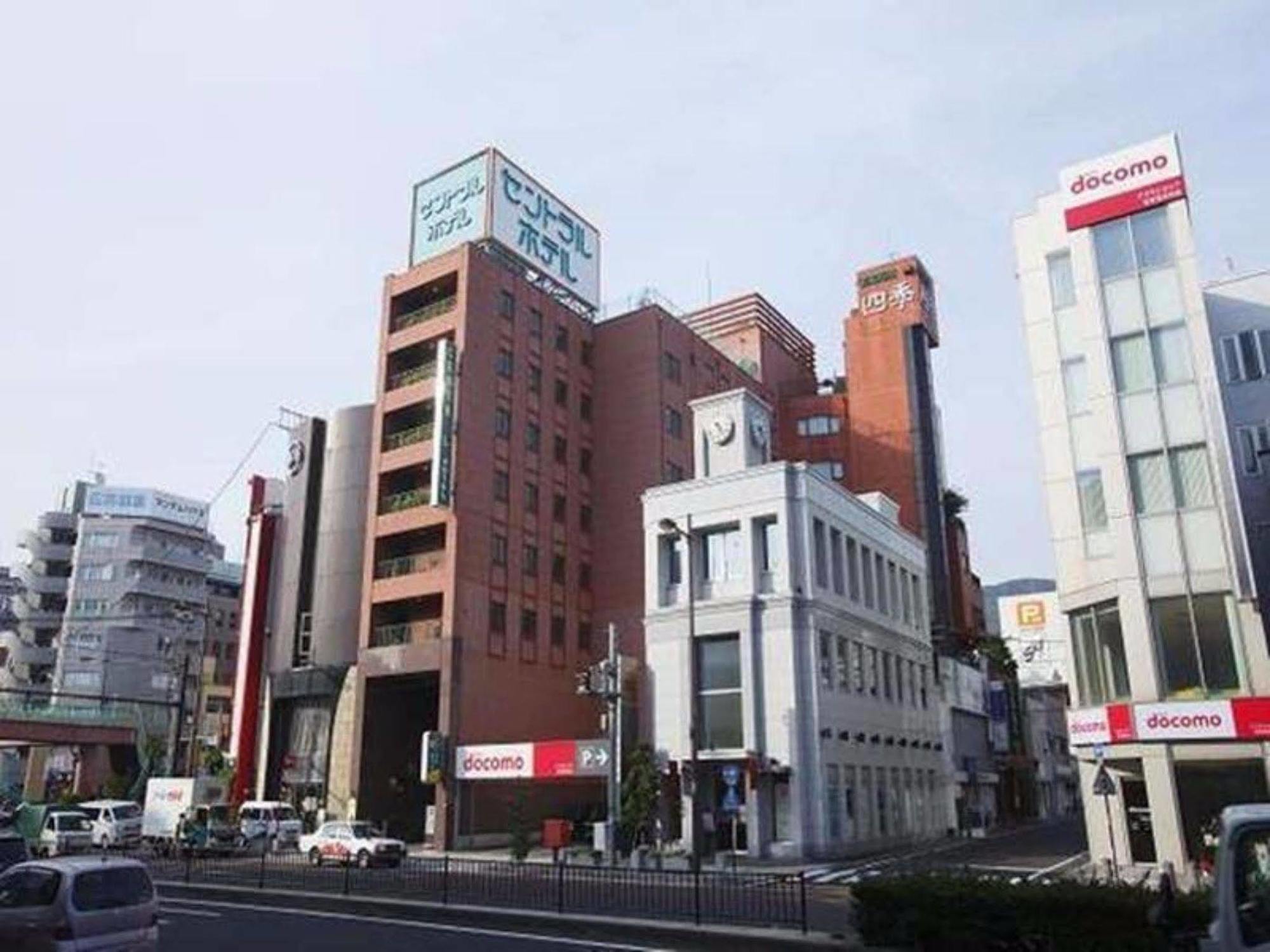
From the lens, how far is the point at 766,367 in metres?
91.8

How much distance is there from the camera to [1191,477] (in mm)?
31203

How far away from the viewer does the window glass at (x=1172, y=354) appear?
32.0 m

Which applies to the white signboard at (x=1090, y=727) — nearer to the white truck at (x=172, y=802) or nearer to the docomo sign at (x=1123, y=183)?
the docomo sign at (x=1123, y=183)

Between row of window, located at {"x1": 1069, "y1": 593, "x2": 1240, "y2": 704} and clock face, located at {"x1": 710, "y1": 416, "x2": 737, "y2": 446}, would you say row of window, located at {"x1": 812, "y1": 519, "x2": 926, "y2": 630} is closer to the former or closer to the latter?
clock face, located at {"x1": 710, "y1": 416, "x2": 737, "y2": 446}

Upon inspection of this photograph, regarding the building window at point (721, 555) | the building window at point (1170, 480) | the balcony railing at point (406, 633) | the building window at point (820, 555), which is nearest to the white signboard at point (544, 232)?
the balcony railing at point (406, 633)

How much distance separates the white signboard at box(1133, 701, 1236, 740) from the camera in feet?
92.7

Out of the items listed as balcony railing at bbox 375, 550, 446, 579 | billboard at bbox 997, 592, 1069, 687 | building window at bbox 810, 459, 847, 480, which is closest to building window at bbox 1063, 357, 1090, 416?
balcony railing at bbox 375, 550, 446, 579

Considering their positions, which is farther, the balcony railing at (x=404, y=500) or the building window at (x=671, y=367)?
the building window at (x=671, y=367)

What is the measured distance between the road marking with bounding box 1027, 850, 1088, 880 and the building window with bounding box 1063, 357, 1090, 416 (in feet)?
47.9

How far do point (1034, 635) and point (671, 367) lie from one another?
236 ft

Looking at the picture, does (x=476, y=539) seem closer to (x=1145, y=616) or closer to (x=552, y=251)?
(x=552, y=251)

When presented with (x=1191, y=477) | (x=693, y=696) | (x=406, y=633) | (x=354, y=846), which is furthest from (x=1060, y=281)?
(x=406, y=633)

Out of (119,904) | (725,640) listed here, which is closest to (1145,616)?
(725,640)

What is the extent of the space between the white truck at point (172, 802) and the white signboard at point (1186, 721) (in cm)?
4059
